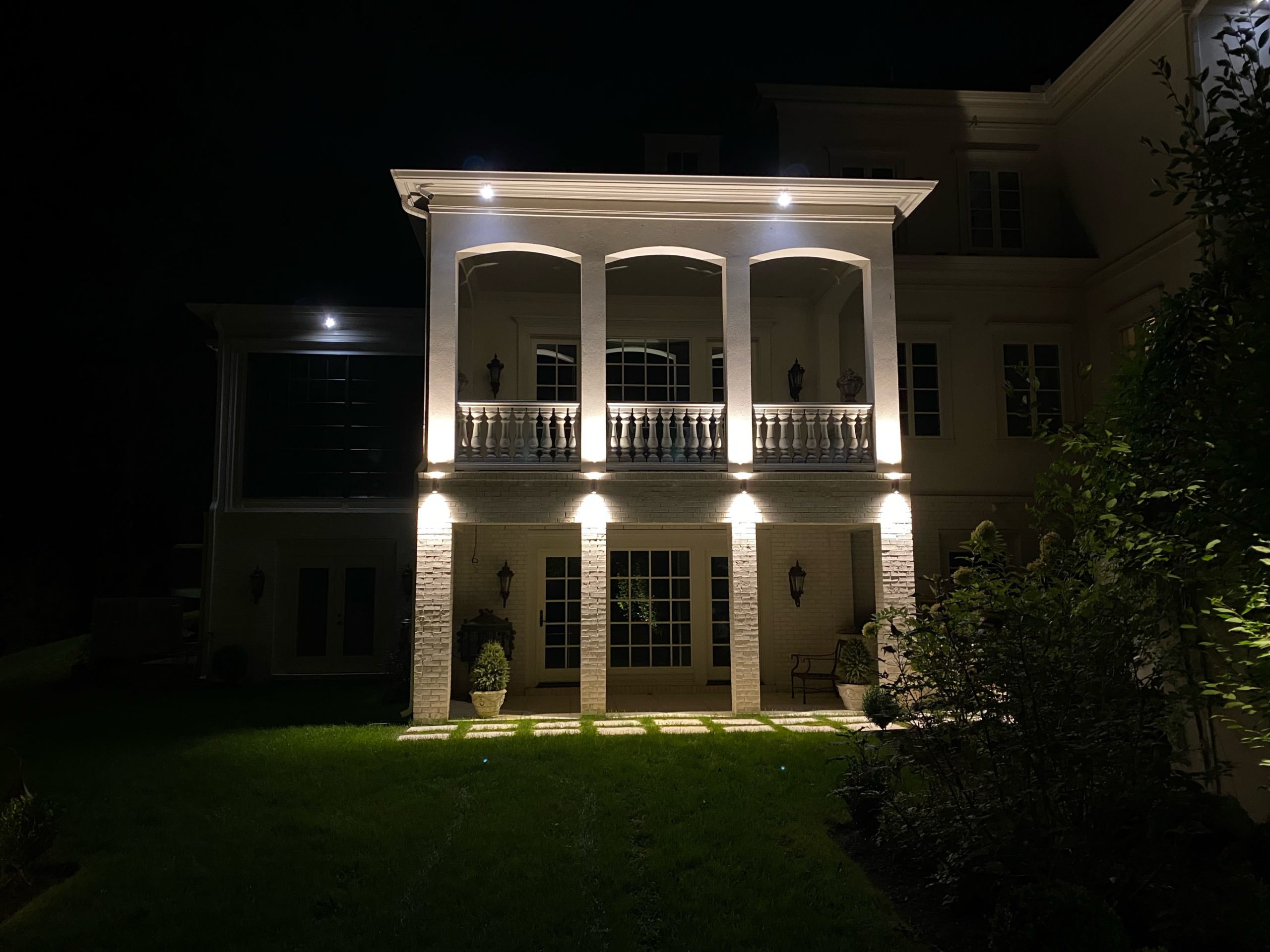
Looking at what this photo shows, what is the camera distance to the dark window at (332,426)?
49.3ft

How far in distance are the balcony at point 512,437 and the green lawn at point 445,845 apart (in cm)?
346

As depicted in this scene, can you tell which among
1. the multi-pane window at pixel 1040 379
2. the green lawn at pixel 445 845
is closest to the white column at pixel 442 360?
the green lawn at pixel 445 845

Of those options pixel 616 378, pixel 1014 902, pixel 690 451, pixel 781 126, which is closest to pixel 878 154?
pixel 781 126

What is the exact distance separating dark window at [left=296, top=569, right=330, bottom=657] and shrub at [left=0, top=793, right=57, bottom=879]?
9618 mm

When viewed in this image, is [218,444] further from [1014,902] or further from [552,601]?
[1014,902]

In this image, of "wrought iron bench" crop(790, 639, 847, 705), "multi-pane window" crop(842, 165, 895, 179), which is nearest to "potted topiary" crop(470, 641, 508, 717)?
"wrought iron bench" crop(790, 639, 847, 705)

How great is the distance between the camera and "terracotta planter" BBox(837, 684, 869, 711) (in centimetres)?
1130

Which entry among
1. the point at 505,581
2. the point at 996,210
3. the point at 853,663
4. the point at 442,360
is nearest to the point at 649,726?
the point at 853,663

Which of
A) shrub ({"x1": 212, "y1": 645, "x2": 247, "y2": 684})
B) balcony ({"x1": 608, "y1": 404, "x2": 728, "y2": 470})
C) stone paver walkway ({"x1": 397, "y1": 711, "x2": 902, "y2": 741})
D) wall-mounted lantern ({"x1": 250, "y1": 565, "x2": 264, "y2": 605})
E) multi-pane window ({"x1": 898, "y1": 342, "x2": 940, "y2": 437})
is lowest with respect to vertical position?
stone paver walkway ({"x1": 397, "y1": 711, "x2": 902, "y2": 741})

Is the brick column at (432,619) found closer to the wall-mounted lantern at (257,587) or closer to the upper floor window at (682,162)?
the wall-mounted lantern at (257,587)

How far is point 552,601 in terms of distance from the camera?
13.8 meters

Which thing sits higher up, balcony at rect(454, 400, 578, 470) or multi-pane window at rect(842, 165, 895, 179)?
multi-pane window at rect(842, 165, 895, 179)

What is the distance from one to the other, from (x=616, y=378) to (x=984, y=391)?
592 cm

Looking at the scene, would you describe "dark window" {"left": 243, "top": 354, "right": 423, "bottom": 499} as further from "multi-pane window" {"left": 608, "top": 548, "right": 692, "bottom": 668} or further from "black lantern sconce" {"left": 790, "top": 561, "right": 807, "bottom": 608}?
"black lantern sconce" {"left": 790, "top": 561, "right": 807, "bottom": 608}
